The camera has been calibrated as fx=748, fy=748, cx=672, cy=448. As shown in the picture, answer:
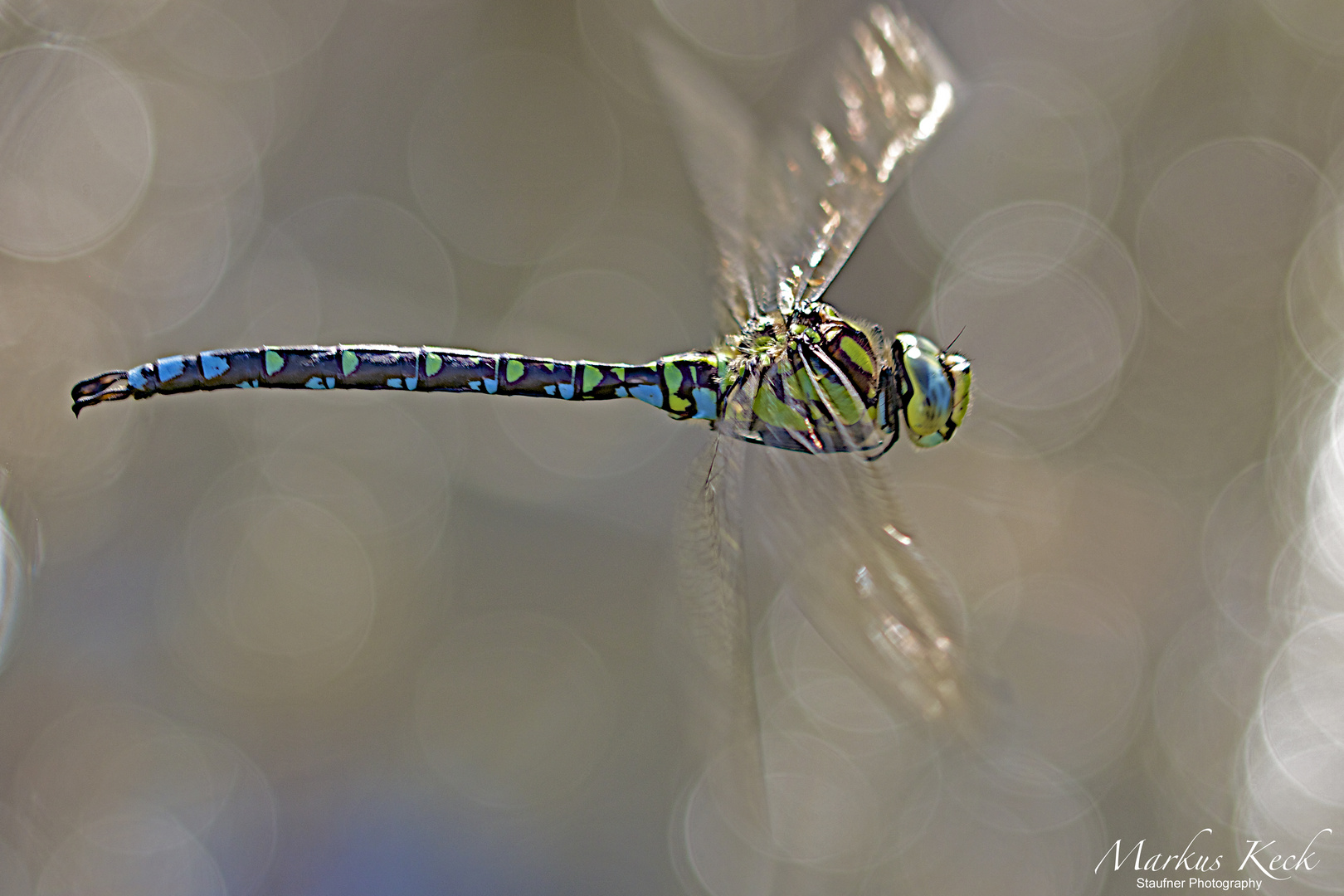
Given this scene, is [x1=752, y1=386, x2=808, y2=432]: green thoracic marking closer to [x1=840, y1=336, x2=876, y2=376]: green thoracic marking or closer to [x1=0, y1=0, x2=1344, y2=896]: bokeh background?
[x1=840, y1=336, x2=876, y2=376]: green thoracic marking

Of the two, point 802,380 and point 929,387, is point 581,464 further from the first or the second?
point 929,387

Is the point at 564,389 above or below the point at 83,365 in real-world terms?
above

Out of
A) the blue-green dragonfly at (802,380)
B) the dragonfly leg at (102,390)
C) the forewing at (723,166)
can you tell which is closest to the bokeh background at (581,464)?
the dragonfly leg at (102,390)

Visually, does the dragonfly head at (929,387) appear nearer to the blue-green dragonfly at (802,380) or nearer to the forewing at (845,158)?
the blue-green dragonfly at (802,380)

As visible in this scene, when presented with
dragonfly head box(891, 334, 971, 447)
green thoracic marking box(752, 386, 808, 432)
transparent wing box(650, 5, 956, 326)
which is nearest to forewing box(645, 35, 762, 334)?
transparent wing box(650, 5, 956, 326)

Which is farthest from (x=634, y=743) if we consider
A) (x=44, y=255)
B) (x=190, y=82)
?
(x=190, y=82)

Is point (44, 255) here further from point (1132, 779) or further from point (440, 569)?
point (1132, 779)
